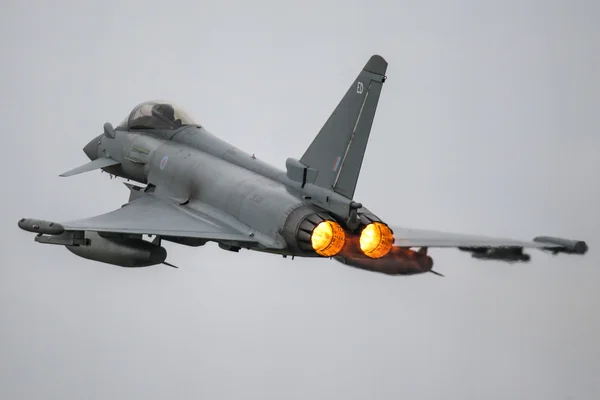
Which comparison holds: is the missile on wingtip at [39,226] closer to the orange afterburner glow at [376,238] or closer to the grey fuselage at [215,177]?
the grey fuselage at [215,177]

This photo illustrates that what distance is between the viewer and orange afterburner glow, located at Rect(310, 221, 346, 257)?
24.5 meters

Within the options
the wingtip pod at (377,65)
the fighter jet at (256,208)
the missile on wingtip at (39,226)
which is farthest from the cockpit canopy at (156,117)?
the wingtip pod at (377,65)

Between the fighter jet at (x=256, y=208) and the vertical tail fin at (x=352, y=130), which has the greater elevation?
the vertical tail fin at (x=352, y=130)

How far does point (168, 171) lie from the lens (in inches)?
1128

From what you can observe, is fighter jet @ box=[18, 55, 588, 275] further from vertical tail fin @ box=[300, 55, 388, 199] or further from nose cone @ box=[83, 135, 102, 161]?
nose cone @ box=[83, 135, 102, 161]

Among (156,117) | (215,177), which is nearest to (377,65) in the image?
(215,177)

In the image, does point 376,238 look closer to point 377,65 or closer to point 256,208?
point 256,208

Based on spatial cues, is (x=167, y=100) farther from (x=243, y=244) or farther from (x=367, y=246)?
(x=367, y=246)

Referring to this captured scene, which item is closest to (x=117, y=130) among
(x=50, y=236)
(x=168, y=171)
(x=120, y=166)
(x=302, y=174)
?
(x=120, y=166)

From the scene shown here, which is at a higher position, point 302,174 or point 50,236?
point 302,174

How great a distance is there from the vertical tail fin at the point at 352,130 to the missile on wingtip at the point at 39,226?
4930 mm

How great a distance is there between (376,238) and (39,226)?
6.00 meters

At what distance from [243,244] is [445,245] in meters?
3.71

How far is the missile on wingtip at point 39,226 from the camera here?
2505 centimetres
